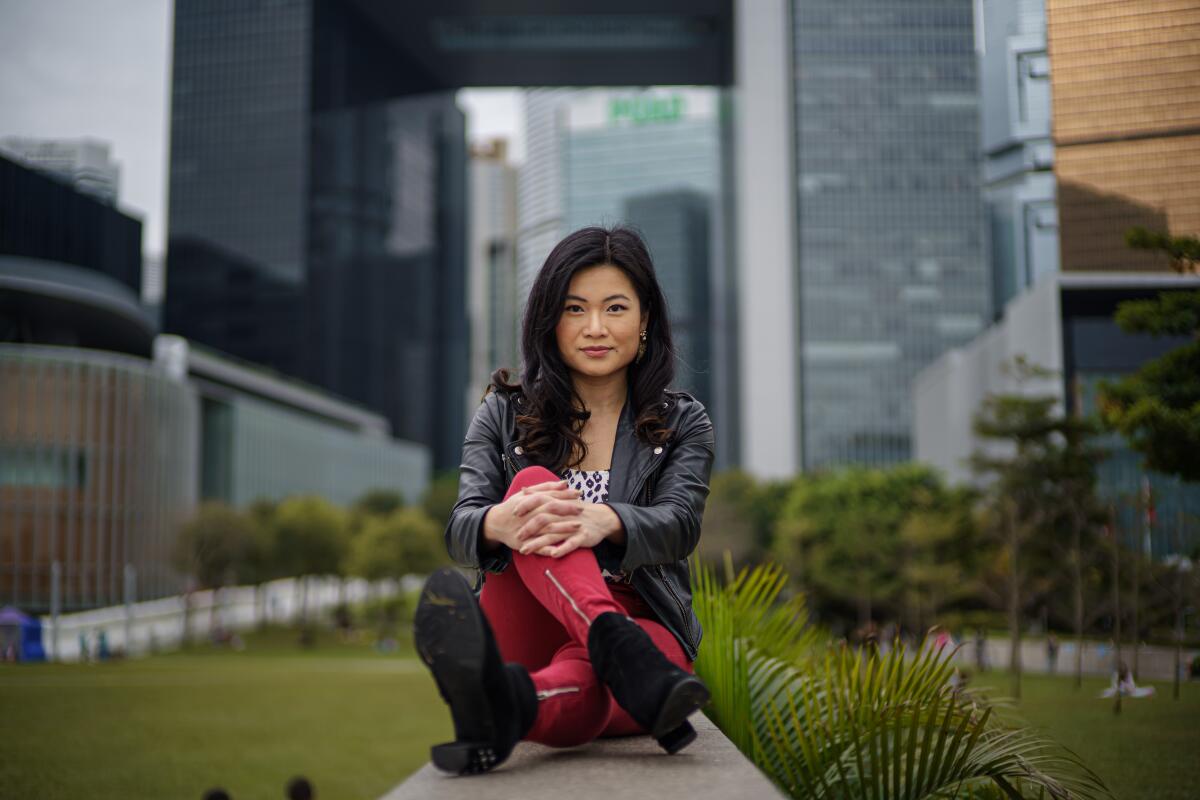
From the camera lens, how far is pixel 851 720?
290 cm

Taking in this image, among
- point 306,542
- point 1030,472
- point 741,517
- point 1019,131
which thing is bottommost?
point 306,542

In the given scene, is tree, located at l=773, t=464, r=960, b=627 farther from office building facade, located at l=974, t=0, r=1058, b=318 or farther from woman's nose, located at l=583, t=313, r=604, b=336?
woman's nose, located at l=583, t=313, r=604, b=336

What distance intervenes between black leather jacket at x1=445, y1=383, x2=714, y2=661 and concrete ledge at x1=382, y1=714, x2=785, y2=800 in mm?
445

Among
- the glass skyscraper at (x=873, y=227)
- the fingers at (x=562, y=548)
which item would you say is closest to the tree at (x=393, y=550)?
the fingers at (x=562, y=548)

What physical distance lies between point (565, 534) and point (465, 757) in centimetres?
54

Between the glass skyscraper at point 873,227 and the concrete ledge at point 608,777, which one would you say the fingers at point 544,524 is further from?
the glass skyscraper at point 873,227

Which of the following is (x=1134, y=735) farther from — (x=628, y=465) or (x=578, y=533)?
(x=578, y=533)

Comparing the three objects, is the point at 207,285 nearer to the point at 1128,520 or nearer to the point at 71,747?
the point at 71,747

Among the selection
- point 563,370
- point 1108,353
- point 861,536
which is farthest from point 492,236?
point 563,370

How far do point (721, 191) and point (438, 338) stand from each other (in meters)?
36.3

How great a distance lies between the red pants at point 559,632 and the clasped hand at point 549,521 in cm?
4

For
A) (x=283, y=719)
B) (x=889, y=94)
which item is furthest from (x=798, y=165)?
(x=283, y=719)

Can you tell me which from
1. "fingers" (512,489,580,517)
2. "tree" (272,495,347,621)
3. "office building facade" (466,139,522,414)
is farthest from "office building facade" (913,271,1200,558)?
"office building facade" (466,139,522,414)

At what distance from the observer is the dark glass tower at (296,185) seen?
91062 millimetres
